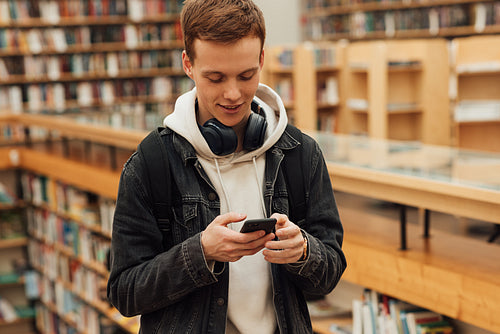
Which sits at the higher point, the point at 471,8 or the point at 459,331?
the point at 471,8

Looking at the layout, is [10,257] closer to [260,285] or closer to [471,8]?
[260,285]

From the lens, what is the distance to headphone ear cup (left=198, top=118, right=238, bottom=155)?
3.93 feet

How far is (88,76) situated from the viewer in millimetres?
8930

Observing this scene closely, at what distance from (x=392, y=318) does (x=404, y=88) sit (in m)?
4.66

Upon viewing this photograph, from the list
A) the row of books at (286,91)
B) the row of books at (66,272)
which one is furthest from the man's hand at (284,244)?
the row of books at (286,91)

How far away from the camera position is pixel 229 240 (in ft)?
3.62

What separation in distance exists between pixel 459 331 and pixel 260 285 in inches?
45.3

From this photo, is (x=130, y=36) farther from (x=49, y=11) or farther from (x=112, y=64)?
(x=49, y=11)

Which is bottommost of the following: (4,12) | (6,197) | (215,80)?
(6,197)

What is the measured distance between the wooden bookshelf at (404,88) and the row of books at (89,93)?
3.58 meters

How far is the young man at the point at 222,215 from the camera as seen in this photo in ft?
3.71

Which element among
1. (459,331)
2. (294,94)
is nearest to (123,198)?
(459,331)

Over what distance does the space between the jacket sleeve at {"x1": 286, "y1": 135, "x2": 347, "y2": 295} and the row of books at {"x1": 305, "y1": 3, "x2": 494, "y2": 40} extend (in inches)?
281

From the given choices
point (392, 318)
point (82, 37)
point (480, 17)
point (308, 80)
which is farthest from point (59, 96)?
point (392, 318)
